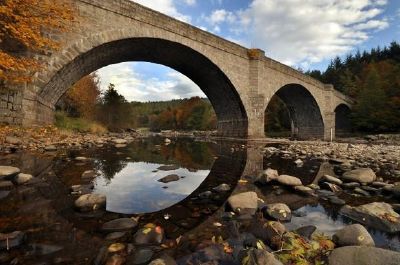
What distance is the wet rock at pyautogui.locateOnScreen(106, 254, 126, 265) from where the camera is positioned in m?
2.37

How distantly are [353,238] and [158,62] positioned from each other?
21.4 m

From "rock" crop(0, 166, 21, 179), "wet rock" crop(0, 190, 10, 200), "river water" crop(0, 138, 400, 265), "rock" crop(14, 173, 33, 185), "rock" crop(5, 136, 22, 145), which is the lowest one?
"river water" crop(0, 138, 400, 265)

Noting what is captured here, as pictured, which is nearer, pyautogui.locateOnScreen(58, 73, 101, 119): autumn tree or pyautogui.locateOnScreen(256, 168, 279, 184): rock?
pyautogui.locateOnScreen(256, 168, 279, 184): rock

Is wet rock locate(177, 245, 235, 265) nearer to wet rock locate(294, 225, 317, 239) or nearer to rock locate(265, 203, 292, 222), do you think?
wet rock locate(294, 225, 317, 239)

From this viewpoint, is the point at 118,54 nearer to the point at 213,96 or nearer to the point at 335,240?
the point at 213,96

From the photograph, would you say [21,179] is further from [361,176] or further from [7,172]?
[361,176]

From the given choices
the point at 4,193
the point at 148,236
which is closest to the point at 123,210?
the point at 148,236

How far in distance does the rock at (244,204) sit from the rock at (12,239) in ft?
8.93

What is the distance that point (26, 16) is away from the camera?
37.0 ft

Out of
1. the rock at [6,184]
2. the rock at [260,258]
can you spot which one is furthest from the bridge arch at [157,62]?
the rock at [260,258]

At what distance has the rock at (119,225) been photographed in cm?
317

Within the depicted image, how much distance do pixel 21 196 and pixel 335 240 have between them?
4.70 metres

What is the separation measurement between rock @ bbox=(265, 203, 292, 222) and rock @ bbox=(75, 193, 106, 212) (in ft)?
8.27

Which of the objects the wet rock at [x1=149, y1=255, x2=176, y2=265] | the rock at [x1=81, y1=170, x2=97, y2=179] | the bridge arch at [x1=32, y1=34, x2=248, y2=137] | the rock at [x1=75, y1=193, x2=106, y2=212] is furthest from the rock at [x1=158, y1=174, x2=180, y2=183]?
the bridge arch at [x1=32, y1=34, x2=248, y2=137]
